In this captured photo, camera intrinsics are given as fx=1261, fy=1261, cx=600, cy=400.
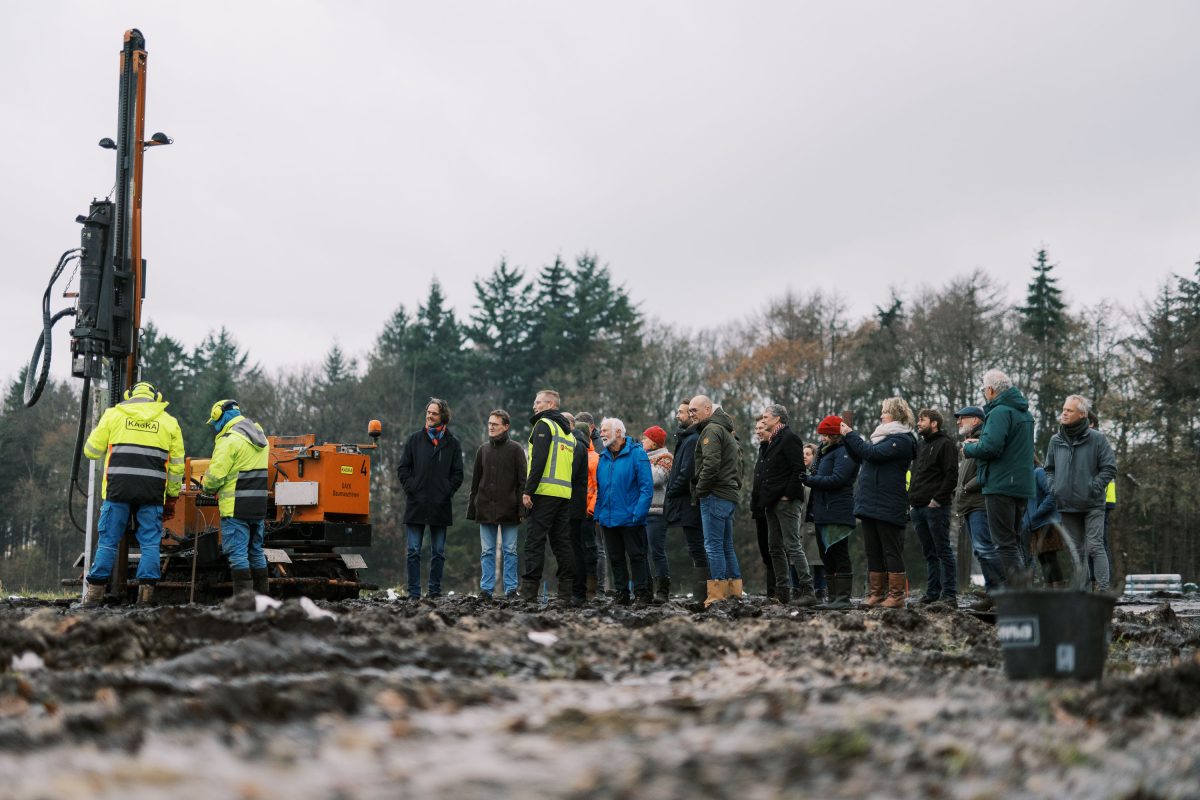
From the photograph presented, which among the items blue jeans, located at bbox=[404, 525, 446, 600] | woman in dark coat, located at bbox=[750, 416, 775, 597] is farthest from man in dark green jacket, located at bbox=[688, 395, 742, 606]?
blue jeans, located at bbox=[404, 525, 446, 600]

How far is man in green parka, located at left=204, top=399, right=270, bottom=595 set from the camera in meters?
11.8

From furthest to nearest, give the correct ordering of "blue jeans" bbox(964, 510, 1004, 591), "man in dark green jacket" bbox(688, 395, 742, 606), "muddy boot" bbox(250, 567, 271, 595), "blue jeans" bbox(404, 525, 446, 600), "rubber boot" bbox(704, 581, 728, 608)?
"blue jeans" bbox(404, 525, 446, 600) → "muddy boot" bbox(250, 567, 271, 595) → "rubber boot" bbox(704, 581, 728, 608) → "man in dark green jacket" bbox(688, 395, 742, 606) → "blue jeans" bbox(964, 510, 1004, 591)

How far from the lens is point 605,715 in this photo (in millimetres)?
4062

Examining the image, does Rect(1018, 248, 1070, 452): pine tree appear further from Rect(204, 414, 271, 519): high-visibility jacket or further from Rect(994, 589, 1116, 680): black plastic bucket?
Rect(994, 589, 1116, 680): black plastic bucket

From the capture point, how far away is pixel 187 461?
1510cm

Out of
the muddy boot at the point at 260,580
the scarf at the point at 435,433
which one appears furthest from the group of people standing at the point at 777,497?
the muddy boot at the point at 260,580

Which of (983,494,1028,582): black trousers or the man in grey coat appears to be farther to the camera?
the man in grey coat

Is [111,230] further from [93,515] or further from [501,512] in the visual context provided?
[501,512]

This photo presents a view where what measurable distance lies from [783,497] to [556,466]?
2147mm

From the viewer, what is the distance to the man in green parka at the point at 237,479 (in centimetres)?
1176

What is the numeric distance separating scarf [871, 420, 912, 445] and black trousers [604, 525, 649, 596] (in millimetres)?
2409

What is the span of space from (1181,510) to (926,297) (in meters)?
11.0

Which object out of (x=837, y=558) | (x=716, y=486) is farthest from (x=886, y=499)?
(x=716, y=486)

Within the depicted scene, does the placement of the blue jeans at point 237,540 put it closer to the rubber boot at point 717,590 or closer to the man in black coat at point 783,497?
the rubber boot at point 717,590
